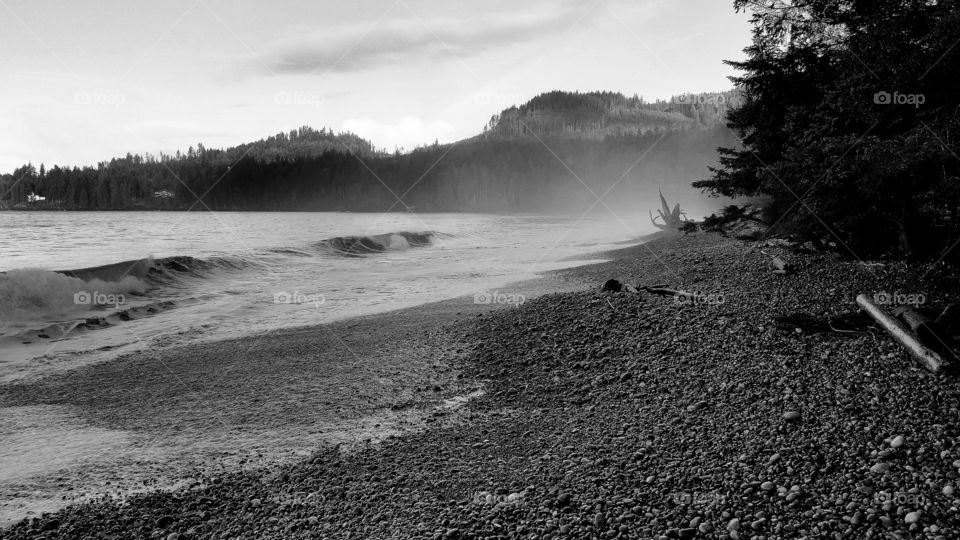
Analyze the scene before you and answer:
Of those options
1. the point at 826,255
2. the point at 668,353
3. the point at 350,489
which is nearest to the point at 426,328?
the point at 668,353

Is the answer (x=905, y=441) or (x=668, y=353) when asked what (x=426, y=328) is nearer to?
(x=668, y=353)

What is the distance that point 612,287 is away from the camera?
11.8 metres

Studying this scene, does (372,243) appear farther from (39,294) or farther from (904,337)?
(904,337)

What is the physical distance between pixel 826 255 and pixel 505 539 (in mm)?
11801

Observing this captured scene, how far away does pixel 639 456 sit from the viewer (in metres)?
4.82

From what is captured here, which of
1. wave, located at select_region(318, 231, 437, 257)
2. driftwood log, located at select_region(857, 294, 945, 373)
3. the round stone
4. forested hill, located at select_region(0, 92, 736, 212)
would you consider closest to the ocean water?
wave, located at select_region(318, 231, 437, 257)

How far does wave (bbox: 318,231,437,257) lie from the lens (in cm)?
3631

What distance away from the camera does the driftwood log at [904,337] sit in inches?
215

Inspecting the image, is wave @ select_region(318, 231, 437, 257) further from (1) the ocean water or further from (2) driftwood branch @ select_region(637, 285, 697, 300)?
(2) driftwood branch @ select_region(637, 285, 697, 300)

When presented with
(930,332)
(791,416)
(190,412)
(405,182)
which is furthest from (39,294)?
(405,182)

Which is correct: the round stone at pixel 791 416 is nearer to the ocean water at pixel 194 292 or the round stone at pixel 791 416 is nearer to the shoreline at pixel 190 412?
the shoreline at pixel 190 412

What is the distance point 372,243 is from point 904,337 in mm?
36621

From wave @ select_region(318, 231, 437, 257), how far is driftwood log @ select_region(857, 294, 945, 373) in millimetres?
29120

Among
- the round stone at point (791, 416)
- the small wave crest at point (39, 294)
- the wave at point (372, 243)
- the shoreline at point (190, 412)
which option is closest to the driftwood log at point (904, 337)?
the round stone at point (791, 416)
